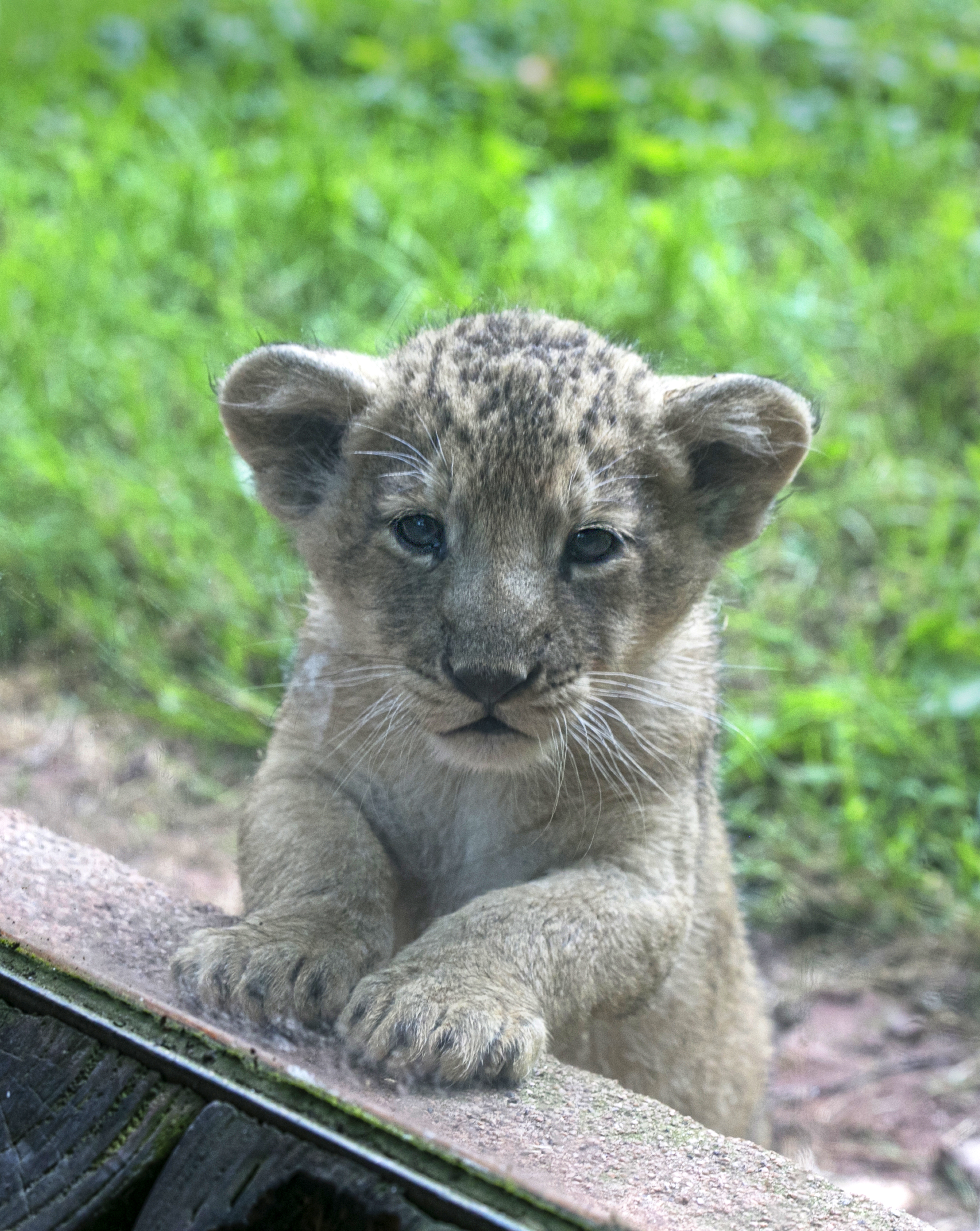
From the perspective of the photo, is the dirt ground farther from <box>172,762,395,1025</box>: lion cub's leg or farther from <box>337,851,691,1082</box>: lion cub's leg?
<box>337,851,691,1082</box>: lion cub's leg

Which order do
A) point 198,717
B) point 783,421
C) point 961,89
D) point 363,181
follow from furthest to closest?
point 961,89
point 363,181
point 198,717
point 783,421

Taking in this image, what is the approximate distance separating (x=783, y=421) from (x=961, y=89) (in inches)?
294

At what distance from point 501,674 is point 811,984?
2.75 metres

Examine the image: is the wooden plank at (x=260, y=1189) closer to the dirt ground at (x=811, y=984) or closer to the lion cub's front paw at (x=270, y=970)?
the lion cub's front paw at (x=270, y=970)

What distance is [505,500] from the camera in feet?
9.87

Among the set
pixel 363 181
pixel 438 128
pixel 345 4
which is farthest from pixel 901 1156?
pixel 345 4

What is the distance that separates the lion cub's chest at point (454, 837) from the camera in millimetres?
3254

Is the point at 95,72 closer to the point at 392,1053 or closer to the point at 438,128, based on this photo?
the point at 438,128

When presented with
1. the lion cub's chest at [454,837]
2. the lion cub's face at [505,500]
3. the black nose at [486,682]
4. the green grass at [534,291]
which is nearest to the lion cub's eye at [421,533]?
the lion cub's face at [505,500]

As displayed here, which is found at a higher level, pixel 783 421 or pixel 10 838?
pixel 783 421

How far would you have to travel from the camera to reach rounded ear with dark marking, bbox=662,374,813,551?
3396 mm

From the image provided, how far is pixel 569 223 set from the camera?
7.68 metres

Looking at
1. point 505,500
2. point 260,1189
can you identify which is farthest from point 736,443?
point 260,1189

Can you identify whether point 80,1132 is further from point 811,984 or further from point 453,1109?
point 811,984
